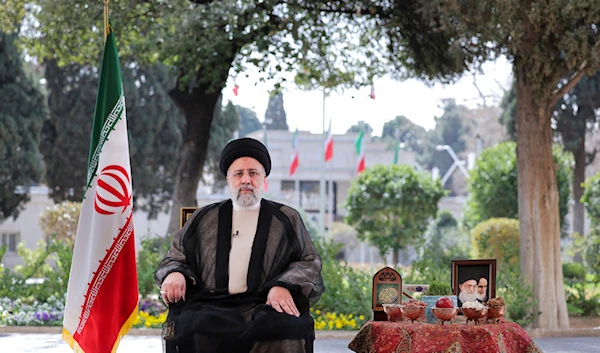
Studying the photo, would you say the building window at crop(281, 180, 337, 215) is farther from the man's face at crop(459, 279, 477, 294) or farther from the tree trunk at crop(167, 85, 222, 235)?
the man's face at crop(459, 279, 477, 294)

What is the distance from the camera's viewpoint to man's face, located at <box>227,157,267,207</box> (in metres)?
4.84

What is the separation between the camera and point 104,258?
5730mm

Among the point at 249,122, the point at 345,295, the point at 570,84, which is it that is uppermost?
the point at 249,122

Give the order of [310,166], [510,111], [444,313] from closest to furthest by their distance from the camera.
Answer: [444,313], [510,111], [310,166]

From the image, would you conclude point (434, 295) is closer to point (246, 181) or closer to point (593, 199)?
point (246, 181)

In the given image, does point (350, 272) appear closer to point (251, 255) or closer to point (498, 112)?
point (251, 255)

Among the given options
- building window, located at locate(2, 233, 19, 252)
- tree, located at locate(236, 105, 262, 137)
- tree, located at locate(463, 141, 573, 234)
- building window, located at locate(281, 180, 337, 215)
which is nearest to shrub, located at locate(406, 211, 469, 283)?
tree, located at locate(463, 141, 573, 234)

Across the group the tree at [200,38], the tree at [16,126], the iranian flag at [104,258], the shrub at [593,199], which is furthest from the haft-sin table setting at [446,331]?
the tree at [16,126]

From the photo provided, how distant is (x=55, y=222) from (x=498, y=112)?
2047cm

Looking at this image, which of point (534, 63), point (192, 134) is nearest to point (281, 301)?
point (534, 63)

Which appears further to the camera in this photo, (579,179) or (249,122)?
(249,122)

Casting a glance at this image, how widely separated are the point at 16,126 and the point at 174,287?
1953 centimetres

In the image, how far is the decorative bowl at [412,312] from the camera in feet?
16.7

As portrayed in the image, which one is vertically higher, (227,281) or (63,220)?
(63,220)
